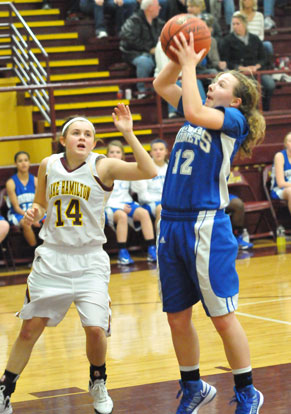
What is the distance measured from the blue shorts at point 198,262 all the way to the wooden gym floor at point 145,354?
568 millimetres

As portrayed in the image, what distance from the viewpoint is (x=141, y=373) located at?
4.95 m

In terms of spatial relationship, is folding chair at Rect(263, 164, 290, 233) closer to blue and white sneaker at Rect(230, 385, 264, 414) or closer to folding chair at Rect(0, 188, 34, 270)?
folding chair at Rect(0, 188, 34, 270)

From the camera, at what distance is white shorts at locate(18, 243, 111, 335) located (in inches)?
164

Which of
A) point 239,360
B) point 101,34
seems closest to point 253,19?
point 101,34

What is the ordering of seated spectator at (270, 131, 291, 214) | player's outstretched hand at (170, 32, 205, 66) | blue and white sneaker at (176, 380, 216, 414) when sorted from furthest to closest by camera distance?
seated spectator at (270, 131, 291, 214)
blue and white sneaker at (176, 380, 216, 414)
player's outstretched hand at (170, 32, 205, 66)

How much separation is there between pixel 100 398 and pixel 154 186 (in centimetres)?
614

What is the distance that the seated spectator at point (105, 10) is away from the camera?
12.8m

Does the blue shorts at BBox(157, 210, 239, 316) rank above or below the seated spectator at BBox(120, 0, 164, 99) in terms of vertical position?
below

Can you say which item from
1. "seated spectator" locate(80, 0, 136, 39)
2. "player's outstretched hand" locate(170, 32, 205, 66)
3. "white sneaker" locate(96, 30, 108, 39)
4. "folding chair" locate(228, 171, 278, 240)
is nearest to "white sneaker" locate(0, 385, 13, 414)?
"player's outstretched hand" locate(170, 32, 205, 66)

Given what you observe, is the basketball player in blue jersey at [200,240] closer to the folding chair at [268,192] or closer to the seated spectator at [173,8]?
the folding chair at [268,192]

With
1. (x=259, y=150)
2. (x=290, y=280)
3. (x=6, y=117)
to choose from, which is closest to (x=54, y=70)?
(x=6, y=117)

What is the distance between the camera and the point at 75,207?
425cm

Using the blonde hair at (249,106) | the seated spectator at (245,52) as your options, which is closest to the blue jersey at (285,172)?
the seated spectator at (245,52)

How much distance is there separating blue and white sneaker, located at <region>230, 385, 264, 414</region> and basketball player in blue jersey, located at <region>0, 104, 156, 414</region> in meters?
0.67
